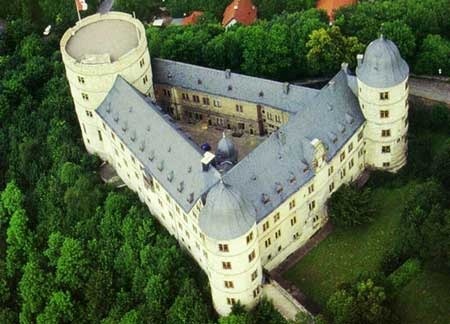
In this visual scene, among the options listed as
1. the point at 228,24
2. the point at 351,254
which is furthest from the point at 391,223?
the point at 228,24

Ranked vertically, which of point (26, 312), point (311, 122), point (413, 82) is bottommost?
point (26, 312)

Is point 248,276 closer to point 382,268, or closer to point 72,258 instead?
point 382,268

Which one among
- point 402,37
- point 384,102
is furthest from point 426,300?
point 402,37

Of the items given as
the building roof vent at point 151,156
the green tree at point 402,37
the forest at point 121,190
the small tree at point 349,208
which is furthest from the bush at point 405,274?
the green tree at point 402,37

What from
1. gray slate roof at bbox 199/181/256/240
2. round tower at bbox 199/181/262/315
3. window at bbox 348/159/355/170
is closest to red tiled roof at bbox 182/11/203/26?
window at bbox 348/159/355/170

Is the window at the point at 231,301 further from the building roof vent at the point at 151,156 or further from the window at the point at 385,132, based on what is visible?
the window at the point at 385,132

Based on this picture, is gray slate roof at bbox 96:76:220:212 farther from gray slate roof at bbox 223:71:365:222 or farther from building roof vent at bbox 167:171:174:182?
gray slate roof at bbox 223:71:365:222
